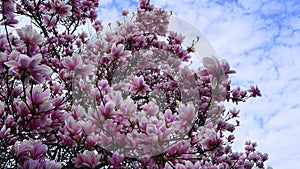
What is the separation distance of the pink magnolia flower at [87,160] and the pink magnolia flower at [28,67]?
532 mm

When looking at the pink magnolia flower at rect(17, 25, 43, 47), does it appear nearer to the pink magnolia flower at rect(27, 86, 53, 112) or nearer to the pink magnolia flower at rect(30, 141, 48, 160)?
the pink magnolia flower at rect(27, 86, 53, 112)

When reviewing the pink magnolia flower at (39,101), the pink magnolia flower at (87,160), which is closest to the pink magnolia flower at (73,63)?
the pink magnolia flower at (39,101)

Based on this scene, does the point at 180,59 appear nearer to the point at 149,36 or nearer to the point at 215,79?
the point at 149,36

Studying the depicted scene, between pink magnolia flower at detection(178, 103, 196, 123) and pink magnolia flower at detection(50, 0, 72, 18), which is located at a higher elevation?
pink magnolia flower at detection(50, 0, 72, 18)

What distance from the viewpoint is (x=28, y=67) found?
153 cm

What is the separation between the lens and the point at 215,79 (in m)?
1.92

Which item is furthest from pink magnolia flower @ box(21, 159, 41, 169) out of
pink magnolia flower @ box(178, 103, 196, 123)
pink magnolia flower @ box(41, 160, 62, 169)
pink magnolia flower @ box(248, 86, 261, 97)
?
pink magnolia flower @ box(248, 86, 261, 97)

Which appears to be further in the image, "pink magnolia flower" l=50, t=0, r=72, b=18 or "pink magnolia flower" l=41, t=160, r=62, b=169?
"pink magnolia flower" l=50, t=0, r=72, b=18

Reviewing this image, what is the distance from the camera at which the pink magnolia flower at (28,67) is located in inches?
60.1

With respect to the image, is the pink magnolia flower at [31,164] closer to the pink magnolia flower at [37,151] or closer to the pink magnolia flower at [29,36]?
the pink magnolia flower at [37,151]

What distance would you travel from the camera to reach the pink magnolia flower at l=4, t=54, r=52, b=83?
5.00 ft

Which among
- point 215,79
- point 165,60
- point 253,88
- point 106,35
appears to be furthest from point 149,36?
point 215,79

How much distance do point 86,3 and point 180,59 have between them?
2.01 meters

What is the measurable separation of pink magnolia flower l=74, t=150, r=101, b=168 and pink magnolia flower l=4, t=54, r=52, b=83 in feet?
1.75
